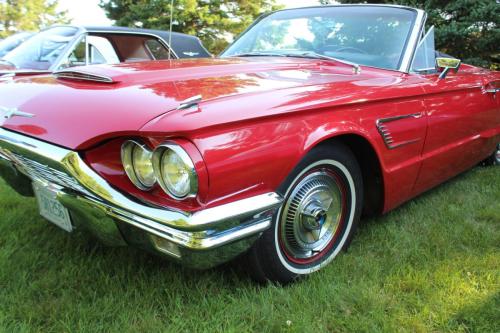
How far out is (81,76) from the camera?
87.4 inches

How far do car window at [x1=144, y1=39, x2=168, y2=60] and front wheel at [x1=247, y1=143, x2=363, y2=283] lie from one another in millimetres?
4563

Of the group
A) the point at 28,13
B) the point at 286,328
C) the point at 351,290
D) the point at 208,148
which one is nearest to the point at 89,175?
the point at 208,148

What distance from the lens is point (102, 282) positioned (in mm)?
2006

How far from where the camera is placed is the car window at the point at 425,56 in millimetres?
2853

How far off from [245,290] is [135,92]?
984 millimetres

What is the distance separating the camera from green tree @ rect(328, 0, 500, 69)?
640 cm

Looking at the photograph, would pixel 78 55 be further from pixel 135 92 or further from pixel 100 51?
pixel 135 92

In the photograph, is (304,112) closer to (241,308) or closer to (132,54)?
(241,308)

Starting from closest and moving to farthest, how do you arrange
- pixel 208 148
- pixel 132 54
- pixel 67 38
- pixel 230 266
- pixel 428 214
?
pixel 208 148 → pixel 230 266 → pixel 428 214 → pixel 67 38 → pixel 132 54

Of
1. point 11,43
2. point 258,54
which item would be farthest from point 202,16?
point 258,54

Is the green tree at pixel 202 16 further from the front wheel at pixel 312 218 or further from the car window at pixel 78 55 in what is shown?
the front wheel at pixel 312 218

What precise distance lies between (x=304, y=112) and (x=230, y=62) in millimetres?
1033

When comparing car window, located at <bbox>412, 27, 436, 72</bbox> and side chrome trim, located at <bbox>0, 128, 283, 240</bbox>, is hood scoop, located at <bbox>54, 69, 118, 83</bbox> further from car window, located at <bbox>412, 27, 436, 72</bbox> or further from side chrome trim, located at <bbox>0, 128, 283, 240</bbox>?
car window, located at <bbox>412, 27, 436, 72</bbox>

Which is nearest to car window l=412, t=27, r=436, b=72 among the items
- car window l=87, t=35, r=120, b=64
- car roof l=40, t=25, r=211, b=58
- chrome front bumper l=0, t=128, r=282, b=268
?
chrome front bumper l=0, t=128, r=282, b=268
